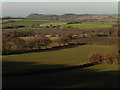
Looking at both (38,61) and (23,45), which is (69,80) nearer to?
(38,61)

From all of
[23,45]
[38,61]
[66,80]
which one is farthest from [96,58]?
[23,45]

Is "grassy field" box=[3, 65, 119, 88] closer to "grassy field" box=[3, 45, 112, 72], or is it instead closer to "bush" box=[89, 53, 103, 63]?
"grassy field" box=[3, 45, 112, 72]

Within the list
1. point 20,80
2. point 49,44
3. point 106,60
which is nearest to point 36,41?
point 49,44

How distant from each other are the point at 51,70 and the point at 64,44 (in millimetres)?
37059

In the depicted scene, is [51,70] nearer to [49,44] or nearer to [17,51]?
[17,51]

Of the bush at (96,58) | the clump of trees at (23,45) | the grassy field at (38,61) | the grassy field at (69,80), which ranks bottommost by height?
the grassy field at (69,80)

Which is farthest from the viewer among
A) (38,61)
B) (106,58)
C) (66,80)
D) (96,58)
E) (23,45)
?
(23,45)

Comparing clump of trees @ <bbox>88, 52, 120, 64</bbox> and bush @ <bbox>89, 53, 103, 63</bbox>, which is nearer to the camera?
clump of trees @ <bbox>88, 52, 120, 64</bbox>

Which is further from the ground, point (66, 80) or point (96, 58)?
point (96, 58)

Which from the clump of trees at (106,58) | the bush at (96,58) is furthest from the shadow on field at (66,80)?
the bush at (96,58)

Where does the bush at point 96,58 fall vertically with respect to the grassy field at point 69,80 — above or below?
above

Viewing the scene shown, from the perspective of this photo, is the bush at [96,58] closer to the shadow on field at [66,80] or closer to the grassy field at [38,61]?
the grassy field at [38,61]

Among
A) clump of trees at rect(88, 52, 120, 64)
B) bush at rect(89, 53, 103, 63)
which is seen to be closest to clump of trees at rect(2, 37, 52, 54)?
bush at rect(89, 53, 103, 63)

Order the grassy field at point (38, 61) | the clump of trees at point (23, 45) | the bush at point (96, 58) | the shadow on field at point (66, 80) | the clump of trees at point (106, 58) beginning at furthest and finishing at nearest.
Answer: the clump of trees at point (23, 45) → the bush at point (96, 58) → the clump of trees at point (106, 58) → the grassy field at point (38, 61) → the shadow on field at point (66, 80)
